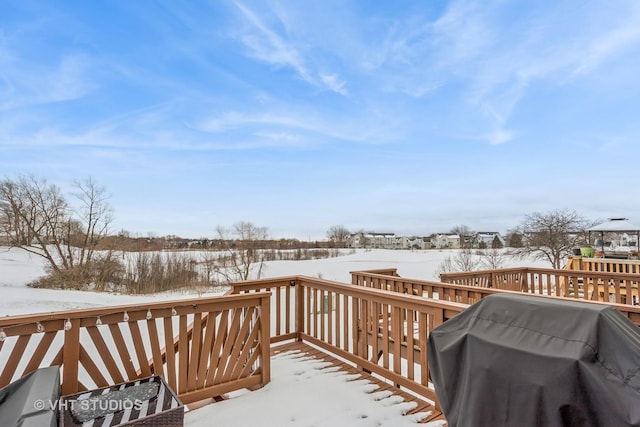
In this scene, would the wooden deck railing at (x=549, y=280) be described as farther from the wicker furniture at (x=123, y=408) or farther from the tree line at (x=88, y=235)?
the tree line at (x=88, y=235)

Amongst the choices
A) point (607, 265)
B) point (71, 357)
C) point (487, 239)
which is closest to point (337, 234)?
point (487, 239)

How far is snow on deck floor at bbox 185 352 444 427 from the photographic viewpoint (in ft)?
8.36

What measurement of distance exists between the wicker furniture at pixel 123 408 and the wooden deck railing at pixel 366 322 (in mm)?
1797

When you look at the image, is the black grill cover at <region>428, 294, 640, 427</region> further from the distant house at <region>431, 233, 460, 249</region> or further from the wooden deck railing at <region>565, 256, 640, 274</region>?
the distant house at <region>431, 233, 460, 249</region>

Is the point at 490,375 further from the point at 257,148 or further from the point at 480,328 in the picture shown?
the point at 257,148

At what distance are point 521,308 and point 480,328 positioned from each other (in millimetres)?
186

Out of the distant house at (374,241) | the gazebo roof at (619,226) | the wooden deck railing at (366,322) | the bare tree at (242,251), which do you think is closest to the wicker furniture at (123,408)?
the wooden deck railing at (366,322)

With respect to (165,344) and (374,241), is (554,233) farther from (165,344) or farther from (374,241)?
(374,241)

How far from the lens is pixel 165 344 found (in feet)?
8.87

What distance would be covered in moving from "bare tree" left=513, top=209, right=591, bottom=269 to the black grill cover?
15.5m

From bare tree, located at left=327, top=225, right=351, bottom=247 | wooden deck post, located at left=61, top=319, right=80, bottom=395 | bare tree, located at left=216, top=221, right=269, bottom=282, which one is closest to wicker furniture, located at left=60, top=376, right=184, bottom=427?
wooden deck post, located at left=61, top=319, right=80, bottom=395

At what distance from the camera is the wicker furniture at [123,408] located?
6.57 ft

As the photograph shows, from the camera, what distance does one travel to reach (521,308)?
1.42 m

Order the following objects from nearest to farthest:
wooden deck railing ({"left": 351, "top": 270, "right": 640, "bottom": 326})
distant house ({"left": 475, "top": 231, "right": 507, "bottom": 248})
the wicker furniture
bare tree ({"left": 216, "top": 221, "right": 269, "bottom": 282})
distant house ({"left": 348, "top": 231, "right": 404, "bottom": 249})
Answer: the wicker furniture
wooden deck railing ({"left": 351, "top": 270, "right": 640, "bottom": 326})
bare tree ({"left": 216, "top": 221, "right": 269, "bottom": 282})
distant house ({"left": 475, "top": 231, "right": 507, "bottom": 248})
distant house ({"left": 348, "top": 231, "right": 404, "bottom": 249})
